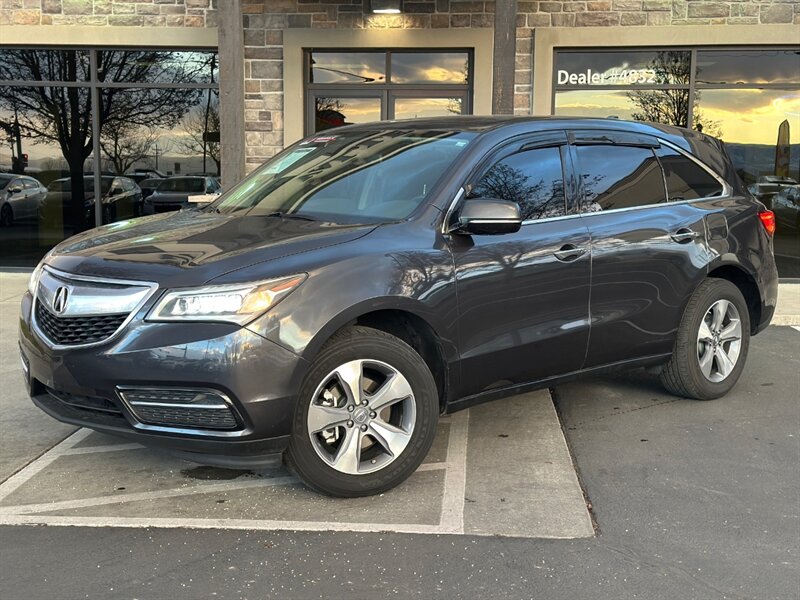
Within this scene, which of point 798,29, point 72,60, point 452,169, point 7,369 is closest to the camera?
point 452,169

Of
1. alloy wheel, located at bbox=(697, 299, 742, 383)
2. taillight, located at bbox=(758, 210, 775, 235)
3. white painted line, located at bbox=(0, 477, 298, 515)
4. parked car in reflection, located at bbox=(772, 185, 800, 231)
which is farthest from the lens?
parked car in reflection, located at bbox=(772, 185, 800, 231)

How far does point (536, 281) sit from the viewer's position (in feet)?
13.4

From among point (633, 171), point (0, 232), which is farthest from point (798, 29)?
point (0, 232)

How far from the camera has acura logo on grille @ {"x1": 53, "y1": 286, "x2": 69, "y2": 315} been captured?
3408 mm

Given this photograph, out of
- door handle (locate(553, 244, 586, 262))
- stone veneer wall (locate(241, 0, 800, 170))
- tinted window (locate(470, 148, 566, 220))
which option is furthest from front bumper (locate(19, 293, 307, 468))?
stone veneer wall (locate(241, 0, 800, 170))

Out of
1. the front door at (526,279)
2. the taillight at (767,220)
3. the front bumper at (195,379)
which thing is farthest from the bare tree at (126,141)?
the taillight at (767,220)

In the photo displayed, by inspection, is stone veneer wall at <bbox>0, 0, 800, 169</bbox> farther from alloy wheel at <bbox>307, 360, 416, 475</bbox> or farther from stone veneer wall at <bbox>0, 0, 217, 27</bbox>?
alloy wheel at <bbox>307, 360, 416, 475</bbox>

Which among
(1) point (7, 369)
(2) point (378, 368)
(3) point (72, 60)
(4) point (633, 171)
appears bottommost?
(1) point (7, 369)

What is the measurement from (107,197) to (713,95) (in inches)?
318

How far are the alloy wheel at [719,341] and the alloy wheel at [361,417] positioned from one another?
94.7 inches

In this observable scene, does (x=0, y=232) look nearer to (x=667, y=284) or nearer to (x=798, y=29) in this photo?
(x=667, y=284)

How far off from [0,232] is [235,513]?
29.2 ft

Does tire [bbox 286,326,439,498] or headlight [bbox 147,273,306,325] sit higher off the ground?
headlight [bbox 147,273,306,325]

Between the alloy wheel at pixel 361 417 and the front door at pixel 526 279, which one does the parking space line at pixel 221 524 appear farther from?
the front door at pixel 526 279
